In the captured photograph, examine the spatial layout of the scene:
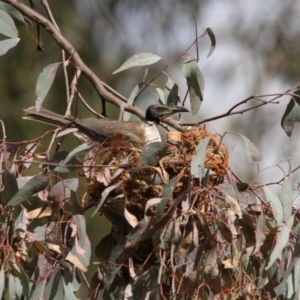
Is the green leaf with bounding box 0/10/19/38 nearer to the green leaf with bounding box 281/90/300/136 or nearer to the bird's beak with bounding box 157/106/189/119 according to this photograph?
the bird's beak with bounding box 157/106/189/119

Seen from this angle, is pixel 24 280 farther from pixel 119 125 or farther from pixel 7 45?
pixel 119 125

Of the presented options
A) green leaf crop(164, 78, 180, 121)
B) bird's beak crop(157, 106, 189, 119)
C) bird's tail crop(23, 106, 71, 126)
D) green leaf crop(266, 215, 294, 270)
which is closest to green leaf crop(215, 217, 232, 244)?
green leaf crop(266, 215, 294, 270)

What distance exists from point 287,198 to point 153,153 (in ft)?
2.04

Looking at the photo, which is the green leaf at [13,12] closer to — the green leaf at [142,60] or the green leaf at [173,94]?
the green leaf at [142,60]

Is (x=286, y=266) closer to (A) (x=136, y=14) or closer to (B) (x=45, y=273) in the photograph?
(B) (x=45, y=273)

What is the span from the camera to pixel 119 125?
15.5 feet

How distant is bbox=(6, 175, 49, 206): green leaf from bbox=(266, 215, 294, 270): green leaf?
3.24 feet

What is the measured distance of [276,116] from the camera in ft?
44.4

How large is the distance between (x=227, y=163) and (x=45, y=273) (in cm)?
97

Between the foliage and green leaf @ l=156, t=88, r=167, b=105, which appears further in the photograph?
green leaf @ l=156, t=88, r=167, b=105

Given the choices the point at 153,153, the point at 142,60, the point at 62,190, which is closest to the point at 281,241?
the point at 153,153

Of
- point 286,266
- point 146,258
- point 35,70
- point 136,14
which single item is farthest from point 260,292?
point 136,14

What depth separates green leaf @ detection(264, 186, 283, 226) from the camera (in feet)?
10.9

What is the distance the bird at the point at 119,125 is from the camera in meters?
4.66
